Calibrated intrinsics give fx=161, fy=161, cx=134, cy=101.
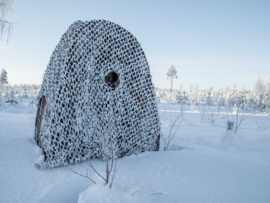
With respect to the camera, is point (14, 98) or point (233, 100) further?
point (233, 100)

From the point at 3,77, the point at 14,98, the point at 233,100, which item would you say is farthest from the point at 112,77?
the point at 233,100

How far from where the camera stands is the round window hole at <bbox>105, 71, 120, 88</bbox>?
2.32 meters

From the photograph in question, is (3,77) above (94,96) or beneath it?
above

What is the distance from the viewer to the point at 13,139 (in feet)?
7.78

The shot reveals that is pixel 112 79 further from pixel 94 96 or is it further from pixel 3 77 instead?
pixel 3 77

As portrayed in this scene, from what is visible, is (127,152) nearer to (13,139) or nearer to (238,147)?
(13,139)

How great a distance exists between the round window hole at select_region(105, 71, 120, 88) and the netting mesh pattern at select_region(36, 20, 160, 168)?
3 centimetres

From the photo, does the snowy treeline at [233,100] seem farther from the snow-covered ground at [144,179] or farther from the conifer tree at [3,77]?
the conifer tree at [3,77]

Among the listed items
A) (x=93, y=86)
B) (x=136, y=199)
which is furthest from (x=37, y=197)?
(x=93, y=86)

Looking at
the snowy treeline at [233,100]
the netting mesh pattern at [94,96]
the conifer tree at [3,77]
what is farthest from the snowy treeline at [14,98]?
the snowy treeline at [233,100]

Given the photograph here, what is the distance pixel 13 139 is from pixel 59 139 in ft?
3.20

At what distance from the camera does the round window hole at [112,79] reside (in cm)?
232

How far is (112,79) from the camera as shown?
2.35 m

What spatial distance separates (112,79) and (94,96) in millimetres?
377
